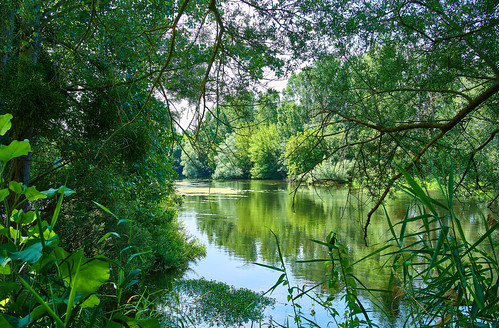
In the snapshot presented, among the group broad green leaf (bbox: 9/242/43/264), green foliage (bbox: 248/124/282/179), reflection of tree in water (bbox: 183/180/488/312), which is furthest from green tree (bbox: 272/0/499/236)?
green foliage (bbox: 248/124/282/179)

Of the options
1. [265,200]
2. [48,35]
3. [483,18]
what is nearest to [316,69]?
[483,18]

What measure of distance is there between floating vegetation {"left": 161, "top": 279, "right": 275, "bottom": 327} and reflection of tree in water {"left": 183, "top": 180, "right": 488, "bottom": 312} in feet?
3.90

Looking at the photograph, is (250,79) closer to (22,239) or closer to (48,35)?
(22,239)

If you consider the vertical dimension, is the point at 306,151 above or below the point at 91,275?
above

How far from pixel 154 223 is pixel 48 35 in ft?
9.71

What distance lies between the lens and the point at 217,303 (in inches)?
245

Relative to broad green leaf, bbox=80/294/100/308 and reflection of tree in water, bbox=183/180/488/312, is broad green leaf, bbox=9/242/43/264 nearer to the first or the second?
broad green leaf, bbox=80/294/100/308

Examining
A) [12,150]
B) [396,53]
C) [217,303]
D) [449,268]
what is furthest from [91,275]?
[217,303]

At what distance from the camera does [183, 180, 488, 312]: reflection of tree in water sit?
8711mm

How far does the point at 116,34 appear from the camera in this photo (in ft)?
12.8

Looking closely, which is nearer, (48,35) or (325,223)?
(48,35)

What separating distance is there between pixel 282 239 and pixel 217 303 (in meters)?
4.79

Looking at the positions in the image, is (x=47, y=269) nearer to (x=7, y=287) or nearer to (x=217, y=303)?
(x=7, y=287)

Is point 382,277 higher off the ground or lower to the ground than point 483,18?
lower
